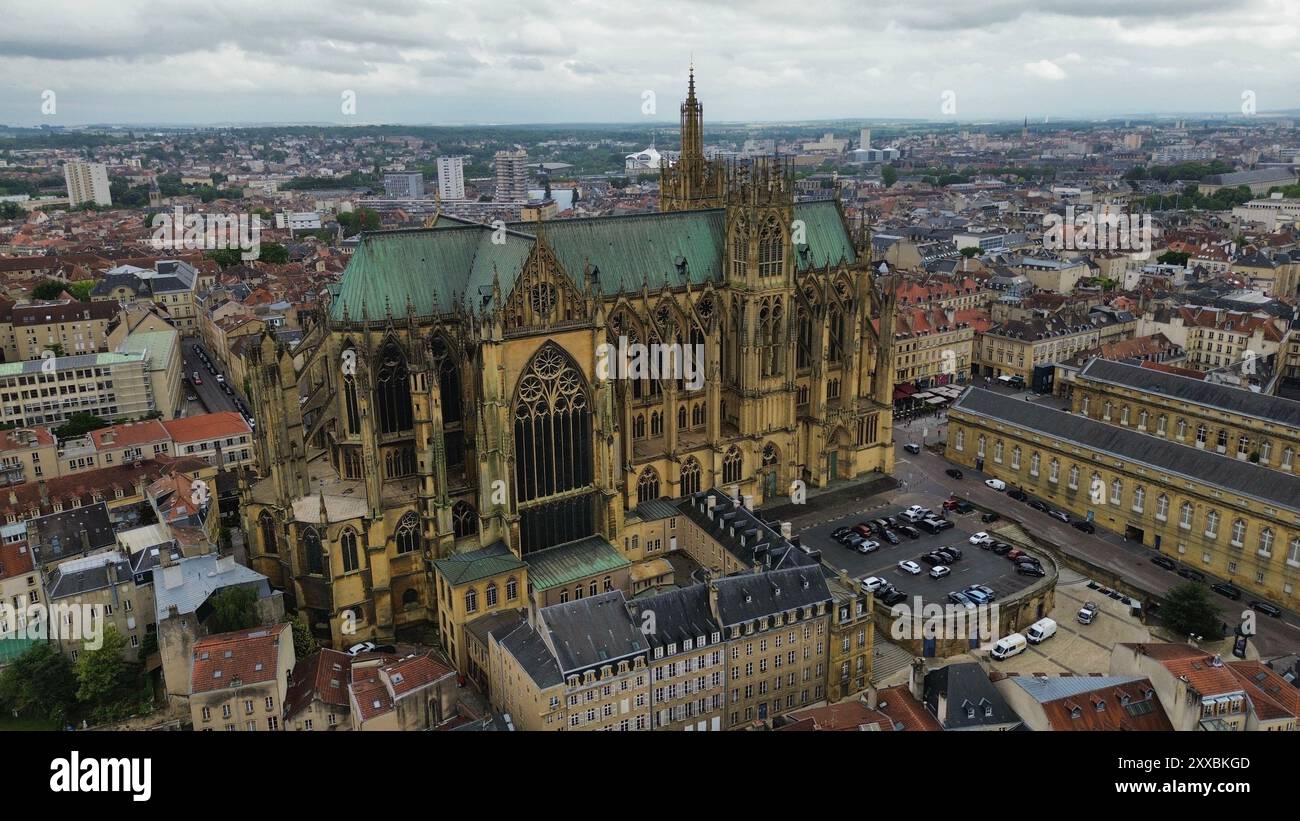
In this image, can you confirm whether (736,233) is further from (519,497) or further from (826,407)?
(519,497)

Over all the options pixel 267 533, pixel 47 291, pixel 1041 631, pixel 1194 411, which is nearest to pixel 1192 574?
pixel 1041 631

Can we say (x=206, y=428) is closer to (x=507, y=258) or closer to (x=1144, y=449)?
(x=507, y=258)

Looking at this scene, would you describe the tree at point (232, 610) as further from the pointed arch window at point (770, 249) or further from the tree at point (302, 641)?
the pointed arch window at point (770, 249)

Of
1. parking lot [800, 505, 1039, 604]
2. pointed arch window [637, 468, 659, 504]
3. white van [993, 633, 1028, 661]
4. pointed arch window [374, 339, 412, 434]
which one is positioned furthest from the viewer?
pointed arch window [637, 468, 659, 504]

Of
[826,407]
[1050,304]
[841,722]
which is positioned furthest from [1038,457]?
[1050,304]

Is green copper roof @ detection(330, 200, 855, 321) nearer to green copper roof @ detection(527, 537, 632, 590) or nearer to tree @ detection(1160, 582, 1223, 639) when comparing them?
green copper roof @ detection(527, 537, 632, 590)
